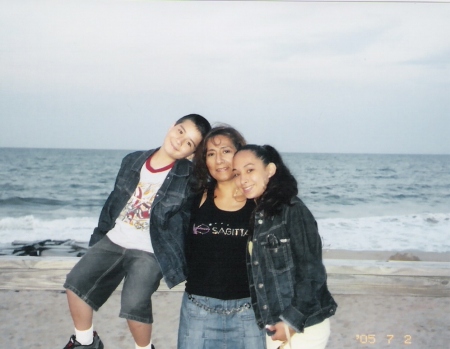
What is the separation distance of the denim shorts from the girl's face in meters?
0.66

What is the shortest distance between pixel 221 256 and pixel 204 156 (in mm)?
554

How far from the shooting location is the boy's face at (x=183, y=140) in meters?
2.51

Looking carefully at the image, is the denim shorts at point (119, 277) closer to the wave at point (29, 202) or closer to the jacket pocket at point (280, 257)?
the jacket pocket at point (280, 257)

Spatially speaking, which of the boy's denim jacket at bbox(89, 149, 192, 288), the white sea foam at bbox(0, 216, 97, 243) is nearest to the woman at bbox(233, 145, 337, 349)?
the boy's denim jacket at bbox(89, 149, 192, 288)

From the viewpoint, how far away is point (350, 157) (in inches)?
876

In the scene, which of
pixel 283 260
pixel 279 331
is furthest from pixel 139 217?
pixel 279 331

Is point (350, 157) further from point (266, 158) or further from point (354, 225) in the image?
point (266, 158)

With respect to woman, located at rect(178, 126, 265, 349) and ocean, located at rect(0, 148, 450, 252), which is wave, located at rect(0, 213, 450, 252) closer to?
ocean, located at rect(0, 148, 450, 252)

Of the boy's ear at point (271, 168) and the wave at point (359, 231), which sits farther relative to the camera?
the wave at point (359, 231)

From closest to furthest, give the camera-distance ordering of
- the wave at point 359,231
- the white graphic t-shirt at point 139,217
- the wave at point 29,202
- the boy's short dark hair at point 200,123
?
1. the white graphic t-shirt at point 139,217
2. the boy's short dark hair at point 200,123
3. the wave at point 359,231
4. the wave at point 29,202

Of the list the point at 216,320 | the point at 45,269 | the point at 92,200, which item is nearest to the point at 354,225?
the point at 92,200

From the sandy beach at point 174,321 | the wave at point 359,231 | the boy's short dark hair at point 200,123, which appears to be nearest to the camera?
the boy's short dark hair at point 200,123

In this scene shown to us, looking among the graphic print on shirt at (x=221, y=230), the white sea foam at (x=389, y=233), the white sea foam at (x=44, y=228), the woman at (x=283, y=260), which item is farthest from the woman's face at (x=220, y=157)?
the white sea foam at (x=44, y=228)

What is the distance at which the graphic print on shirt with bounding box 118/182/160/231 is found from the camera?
2434 millimetres
